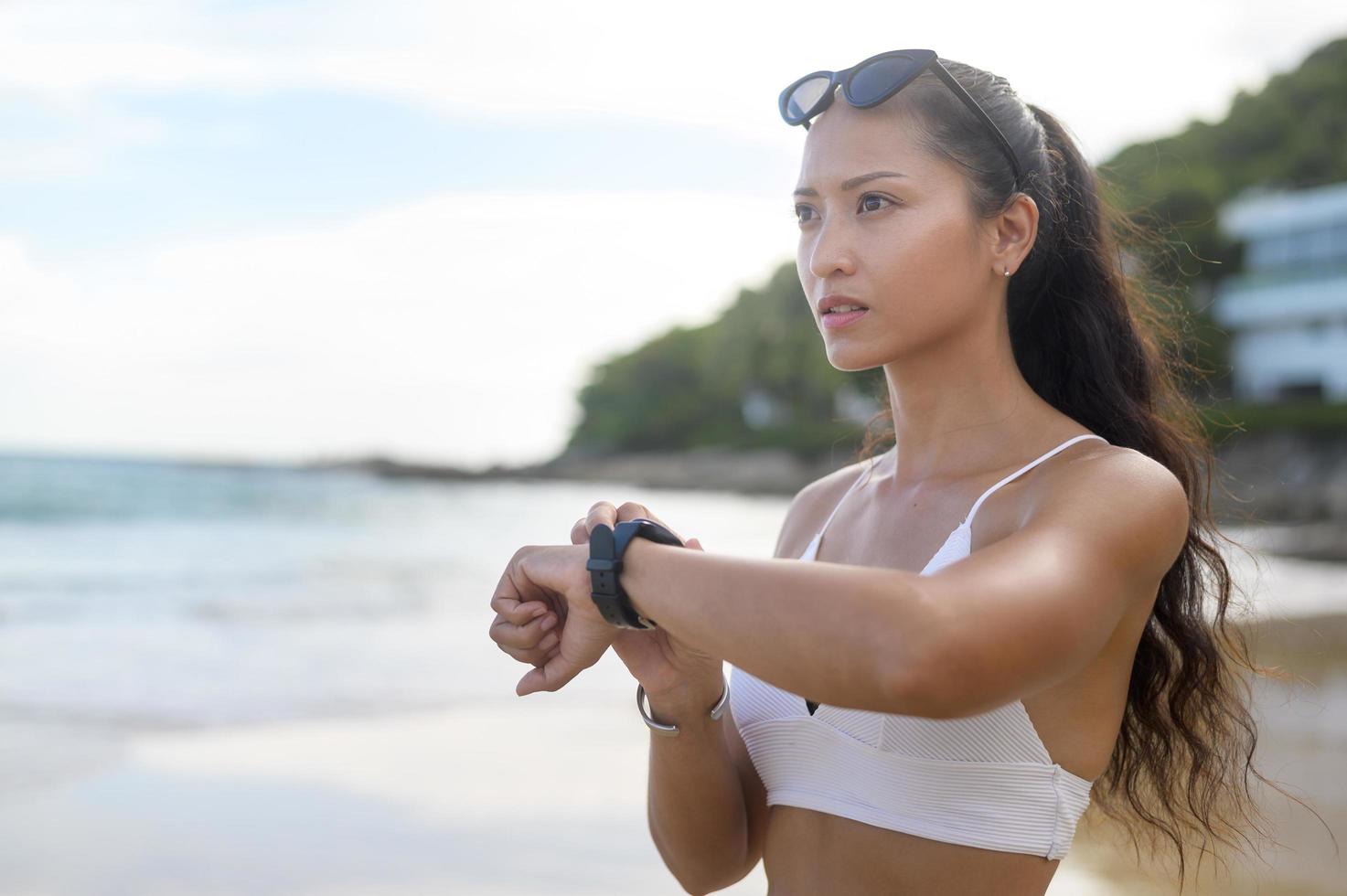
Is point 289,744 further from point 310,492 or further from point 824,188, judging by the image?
point 310,492

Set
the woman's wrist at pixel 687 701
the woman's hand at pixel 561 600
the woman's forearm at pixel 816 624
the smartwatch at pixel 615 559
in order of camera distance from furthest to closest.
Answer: the woman's wrist at pixel 687 701
the woman's hand at pixel 561 600
the smartwatch at pixel 615 559
the woman's forearm at pixel 816 624

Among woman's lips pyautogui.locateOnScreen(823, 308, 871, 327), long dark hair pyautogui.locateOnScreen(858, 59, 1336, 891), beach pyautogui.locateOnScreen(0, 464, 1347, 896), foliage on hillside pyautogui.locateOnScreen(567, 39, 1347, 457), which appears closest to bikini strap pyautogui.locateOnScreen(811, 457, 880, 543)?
long dark hair pyautogui.locateOnScreen(858, 59, 1336, 891)

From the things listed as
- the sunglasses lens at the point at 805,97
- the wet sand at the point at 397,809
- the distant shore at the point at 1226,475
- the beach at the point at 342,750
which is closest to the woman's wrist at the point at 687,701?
the sunglasses lens at the point at 805,97

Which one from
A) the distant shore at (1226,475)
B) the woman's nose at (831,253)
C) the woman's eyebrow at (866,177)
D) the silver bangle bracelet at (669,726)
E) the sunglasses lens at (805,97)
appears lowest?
the distant shore at (1226,475)

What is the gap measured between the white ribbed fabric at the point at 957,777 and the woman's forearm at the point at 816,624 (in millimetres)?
391

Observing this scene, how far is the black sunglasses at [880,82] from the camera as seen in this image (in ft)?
5.65

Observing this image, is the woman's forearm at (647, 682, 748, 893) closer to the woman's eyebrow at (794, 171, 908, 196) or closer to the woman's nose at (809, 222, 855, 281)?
the woman's nose at (809, 222, 855, 281)

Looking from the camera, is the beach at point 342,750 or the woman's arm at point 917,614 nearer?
the woman's arm at point 917,614

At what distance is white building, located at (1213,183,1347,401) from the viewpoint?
34.5 meters

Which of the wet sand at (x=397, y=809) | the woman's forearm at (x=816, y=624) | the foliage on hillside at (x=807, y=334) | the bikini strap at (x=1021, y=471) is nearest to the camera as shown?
the woman's forearm at (x=816, y=624)

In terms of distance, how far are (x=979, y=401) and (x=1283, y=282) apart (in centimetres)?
3780

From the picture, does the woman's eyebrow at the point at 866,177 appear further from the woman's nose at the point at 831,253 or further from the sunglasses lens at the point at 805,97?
the sunglasses lens at the point at 805,97

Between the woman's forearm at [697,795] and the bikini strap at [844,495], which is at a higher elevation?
the bikini strap at [844,495]

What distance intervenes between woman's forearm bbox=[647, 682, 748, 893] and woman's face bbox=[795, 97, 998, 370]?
58 cm
